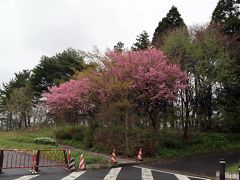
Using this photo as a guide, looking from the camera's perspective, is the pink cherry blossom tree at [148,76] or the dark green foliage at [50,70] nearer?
the pink cherry blossom tree at [148,76]

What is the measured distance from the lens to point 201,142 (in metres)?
31.9

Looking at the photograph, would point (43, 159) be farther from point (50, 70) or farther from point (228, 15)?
point (50, 70)

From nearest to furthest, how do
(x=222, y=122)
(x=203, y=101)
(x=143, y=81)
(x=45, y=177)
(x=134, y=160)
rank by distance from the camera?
(x=45, y=177), (x=134, y=160), (x=143, y=81), (x=203, y=101), (x=222, y=122)

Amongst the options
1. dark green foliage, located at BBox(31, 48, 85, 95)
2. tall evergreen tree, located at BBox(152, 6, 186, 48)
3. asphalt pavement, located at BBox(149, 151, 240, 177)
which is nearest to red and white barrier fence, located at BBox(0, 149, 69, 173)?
asphalt pavement, located at BBox(149, 151, 240, 177)

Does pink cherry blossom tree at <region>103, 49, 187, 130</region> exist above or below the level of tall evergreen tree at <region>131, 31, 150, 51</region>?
below

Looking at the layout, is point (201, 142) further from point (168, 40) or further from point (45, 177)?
point (45, 177)

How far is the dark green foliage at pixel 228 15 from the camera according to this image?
32750mm

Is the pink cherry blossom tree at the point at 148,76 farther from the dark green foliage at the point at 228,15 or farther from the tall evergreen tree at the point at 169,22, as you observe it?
the tall evergreen tree at the point at 169,22

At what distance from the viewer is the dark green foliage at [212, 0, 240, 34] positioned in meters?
32.8

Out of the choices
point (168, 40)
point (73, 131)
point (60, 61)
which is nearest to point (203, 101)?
point (168, 40)

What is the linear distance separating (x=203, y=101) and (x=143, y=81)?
9108mm

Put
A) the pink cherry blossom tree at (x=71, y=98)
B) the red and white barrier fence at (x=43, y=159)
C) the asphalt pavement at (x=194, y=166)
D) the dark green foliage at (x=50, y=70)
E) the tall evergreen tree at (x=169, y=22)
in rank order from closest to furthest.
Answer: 1. the red and white barrier fence at (x=43, y=159)
2. the asphalt pavement at (x=194, y=166)
3. the pink cherry blossom tree at (x=71, y=98)
4. the tall evergreen tree at (x=169, y=22)
5. the dark green foliage at (x=50, y=70)

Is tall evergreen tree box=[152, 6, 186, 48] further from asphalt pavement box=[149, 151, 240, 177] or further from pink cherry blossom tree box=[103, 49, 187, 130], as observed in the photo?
asphalt pavement box=[149, 151, 240, 177]

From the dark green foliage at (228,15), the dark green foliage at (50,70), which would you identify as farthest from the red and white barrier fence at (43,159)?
the dark green foliage at (50,70)
